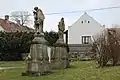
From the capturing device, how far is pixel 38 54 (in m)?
19.8

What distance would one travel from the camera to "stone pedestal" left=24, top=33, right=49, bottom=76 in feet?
63.9

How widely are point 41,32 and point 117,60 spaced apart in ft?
22.3

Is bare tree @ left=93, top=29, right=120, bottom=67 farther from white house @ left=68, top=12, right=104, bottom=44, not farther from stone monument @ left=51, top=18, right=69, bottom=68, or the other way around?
white house @ left=68, top=12, right=104, bottom=44

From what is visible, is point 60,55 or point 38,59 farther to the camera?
point 60,55

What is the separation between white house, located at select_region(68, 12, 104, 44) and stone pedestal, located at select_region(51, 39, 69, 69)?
38.4 meters

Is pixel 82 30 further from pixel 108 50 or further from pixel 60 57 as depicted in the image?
pixel 108 50

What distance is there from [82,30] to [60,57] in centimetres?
4095

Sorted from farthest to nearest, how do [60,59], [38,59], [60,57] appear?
1. [60,57]
2. [60,59]
3. [38,59]

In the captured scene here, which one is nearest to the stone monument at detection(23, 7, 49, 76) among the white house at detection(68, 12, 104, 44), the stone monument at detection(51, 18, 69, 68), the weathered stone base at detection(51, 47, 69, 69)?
the weathered stone base at detection(51, 47, 69, 69)

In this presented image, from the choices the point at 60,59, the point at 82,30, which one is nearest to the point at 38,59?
the point at 60,59

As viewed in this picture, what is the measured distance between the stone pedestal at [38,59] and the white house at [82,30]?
147 ft

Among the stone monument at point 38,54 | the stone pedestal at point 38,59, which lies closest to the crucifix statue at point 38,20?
the stone monument at point 38,54

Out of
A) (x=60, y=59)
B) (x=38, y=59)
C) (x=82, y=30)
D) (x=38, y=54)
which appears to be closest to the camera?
(x=38, y=59)

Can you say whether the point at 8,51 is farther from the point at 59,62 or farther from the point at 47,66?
the point at 47,66
